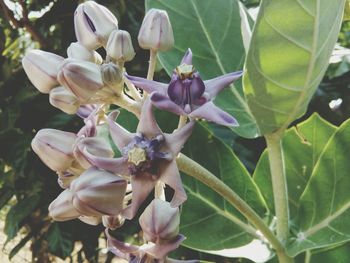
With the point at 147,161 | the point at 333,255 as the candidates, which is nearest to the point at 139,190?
the point at 147,161

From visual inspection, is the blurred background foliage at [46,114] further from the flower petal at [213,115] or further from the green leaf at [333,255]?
the flower petal at [213,115]

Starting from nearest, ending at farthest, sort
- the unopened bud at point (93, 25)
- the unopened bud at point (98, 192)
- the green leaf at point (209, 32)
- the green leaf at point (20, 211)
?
1. the unopened bud at point (98, 192)
2. the unopened bud at point (93, 25)
3. the green leaf at point (209, 32)
4. the green leaf at point (20, 211)

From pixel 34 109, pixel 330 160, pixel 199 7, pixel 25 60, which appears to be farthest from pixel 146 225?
pixel 34 109

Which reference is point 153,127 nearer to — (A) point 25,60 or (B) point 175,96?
(B) point 175,96

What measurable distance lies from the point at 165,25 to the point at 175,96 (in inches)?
4.3

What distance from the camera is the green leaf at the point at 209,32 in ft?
2.97

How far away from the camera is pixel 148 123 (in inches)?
23.7

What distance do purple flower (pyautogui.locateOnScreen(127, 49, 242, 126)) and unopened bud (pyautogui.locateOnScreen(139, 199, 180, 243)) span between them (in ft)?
0.29

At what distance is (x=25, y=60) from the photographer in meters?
0.66

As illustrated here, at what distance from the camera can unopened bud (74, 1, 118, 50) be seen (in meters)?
0.68

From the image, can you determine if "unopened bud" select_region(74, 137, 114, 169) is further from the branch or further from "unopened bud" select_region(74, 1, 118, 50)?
the branch

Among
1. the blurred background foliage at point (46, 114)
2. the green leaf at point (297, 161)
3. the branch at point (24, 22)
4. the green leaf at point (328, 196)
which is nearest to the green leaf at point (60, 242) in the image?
the blurred background foliage at point (46, 114)

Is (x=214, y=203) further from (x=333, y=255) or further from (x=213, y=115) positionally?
(x=213, y=115)

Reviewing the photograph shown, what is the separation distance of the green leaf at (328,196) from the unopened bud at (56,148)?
0.31 meters
